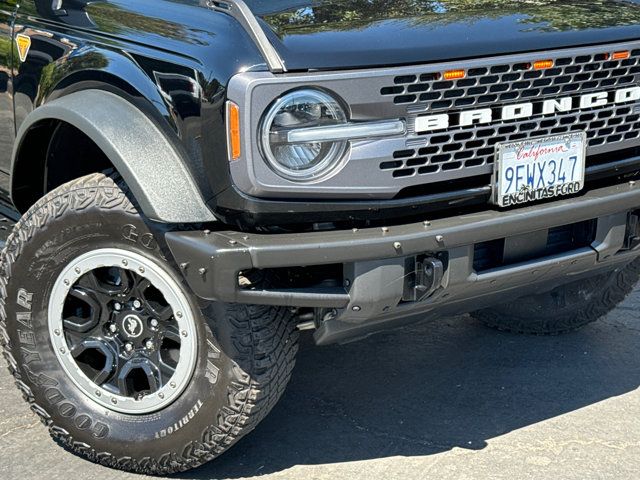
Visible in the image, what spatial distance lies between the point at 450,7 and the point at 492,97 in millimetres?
368

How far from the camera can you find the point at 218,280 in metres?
2.92

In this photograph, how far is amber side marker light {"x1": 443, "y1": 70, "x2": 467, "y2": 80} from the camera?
304cm

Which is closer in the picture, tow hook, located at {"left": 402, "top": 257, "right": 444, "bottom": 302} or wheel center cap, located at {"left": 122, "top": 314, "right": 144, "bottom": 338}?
tow hook, located at {"left": 402, "top": 257, "right": 444, "bottom": 302}

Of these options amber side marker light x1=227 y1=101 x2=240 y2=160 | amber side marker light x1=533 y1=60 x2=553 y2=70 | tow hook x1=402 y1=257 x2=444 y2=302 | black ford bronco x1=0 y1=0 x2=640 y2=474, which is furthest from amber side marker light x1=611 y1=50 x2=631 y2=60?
amber side marker light x1=227 y1=101 x2=240 y2=160

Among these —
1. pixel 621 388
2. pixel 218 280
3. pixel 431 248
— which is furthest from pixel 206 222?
pixel 621 388

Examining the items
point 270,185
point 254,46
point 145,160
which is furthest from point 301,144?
point 145,160

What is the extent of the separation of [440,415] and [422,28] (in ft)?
5.04

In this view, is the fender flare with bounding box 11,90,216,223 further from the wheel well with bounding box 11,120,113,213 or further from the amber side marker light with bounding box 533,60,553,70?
the amber side marker light with bounding box 533,60,553,70

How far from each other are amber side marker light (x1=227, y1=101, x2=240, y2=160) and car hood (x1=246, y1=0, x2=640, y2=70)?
0.20 metres

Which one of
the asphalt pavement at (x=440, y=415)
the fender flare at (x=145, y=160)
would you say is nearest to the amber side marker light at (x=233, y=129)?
the fender flare at (x=145, y=160)

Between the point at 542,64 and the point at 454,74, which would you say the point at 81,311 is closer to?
the point at 454,74

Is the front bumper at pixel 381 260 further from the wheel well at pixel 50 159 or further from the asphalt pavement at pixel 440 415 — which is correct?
the wheel well at pixel 50 159

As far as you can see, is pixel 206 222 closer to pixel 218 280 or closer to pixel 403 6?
pixel 218 280

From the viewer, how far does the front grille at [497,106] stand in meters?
3.04
